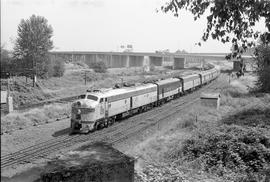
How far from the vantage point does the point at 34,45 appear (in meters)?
48.4

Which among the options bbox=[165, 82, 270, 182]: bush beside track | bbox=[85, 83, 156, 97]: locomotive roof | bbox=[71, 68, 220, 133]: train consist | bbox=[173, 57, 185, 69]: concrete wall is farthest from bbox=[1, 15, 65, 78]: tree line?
bbox=[173, 57, 185, 69]: concrete wall

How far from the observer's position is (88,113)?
64.9 feet

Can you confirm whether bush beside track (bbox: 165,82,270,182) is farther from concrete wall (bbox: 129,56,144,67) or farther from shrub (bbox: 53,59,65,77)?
concrete wall (bbox: 129,56,144,67)

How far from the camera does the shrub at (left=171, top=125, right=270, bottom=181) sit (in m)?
10.6

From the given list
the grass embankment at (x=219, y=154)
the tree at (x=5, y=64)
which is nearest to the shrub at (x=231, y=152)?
the grass embankment at (x=219, y=154)

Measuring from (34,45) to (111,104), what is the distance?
30870mm

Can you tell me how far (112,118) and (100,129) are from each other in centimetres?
172

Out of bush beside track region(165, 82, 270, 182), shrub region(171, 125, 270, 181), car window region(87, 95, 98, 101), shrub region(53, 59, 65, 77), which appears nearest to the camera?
bush beside track region(165, 82, 270, 182)

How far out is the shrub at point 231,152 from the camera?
1064 centimetres

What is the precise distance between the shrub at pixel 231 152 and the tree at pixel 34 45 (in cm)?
3842

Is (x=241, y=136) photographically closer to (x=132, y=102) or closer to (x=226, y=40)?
(x=226, y=40)

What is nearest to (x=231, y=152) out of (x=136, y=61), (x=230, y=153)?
(x=230, y=153)

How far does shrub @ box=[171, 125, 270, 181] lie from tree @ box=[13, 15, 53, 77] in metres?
38.4

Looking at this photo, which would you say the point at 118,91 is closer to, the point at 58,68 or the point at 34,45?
the point at 34,45
